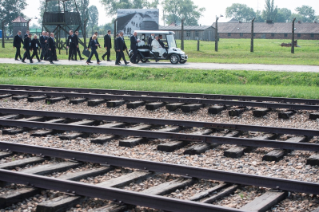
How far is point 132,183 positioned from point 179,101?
6.28 meters

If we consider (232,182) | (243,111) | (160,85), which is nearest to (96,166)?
(232,182)

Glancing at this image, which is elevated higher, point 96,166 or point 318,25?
point 318,25

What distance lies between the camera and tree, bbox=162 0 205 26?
14904 centimetres

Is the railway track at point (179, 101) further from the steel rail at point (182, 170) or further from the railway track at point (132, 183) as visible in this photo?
the railway track at point (132, 183)

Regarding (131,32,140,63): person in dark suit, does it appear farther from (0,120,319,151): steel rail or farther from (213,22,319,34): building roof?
(213,22,319,34): building roof

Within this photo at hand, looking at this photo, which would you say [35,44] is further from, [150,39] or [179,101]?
[179,101]

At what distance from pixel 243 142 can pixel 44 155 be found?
10.5ft

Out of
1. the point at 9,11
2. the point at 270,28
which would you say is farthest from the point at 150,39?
the point at 9,11

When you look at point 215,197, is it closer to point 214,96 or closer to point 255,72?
point 214,96

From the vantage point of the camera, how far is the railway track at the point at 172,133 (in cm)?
693

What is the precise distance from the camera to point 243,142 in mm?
7168

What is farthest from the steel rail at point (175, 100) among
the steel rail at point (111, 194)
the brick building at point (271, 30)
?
the brick building at point (271, 30)

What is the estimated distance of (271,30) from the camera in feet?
352

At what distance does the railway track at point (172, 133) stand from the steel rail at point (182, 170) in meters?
1.22
